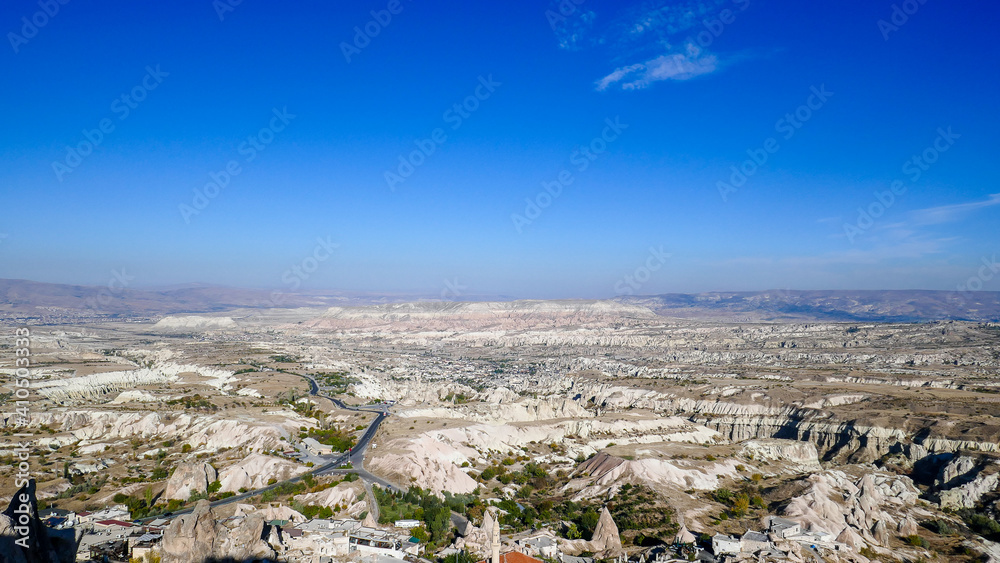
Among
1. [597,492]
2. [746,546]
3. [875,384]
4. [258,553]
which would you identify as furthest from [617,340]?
[258,553]

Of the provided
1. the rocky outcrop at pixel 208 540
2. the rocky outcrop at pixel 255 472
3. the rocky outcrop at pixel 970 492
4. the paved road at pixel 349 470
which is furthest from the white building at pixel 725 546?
the rocky outcrop at pixel 255 472

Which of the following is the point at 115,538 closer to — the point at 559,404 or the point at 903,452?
the point at 559,404

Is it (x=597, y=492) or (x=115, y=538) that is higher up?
(x=115, y=538)

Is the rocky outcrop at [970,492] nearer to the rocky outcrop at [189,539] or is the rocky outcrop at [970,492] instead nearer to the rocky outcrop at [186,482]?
the rocky outcrop at [189,539]

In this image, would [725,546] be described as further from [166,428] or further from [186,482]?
[166,428]

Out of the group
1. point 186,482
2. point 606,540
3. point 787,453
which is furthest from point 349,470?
point 787,453

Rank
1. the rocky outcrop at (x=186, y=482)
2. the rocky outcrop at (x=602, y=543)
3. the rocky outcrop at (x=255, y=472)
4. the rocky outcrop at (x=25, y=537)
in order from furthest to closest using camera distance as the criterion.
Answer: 1. the rocky outcrop at (x=255, y=472)
2. the rocky outcrop at (x=186, y=482)
3. the rocky outcrop at (x=602, y=543)
4. the rocky outcrop at (x=25, y=537)
